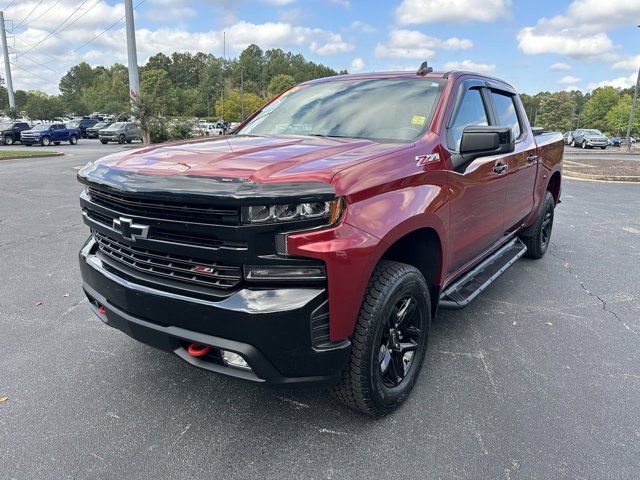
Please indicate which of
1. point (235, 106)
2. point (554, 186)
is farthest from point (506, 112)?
point (235, 106)

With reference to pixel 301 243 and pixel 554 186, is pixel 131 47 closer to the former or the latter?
pixel 554 186

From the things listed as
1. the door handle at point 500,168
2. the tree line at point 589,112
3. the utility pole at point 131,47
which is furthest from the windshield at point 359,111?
the tree line at point 589,112

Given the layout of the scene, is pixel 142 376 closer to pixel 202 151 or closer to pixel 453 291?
pixel 202 151

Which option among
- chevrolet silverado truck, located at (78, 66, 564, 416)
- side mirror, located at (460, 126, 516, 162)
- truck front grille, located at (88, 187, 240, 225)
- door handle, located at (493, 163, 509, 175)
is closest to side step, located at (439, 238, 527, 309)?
chevrolet silverado truck, located at (78, 66, 564, 416)

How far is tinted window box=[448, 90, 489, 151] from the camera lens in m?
3.13

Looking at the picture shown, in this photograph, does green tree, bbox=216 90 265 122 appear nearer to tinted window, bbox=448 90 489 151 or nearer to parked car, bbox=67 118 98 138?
parked car, bbox=67 118 98 138

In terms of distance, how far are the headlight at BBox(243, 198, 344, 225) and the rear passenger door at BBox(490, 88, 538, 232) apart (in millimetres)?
2313

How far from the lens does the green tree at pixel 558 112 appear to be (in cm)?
10098

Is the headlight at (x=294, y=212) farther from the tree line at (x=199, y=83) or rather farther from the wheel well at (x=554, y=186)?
the tree line at (x=199, y=83)

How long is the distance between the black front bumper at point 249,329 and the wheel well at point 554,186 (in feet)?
15.0

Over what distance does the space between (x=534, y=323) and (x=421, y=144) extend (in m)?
2.03

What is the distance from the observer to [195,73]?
12475 cm

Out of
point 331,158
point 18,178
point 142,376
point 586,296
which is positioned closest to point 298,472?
point 142,376

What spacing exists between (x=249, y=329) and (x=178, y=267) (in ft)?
1.61
